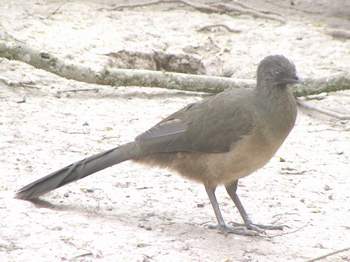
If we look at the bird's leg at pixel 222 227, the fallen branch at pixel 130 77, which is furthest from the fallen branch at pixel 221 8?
the bird's leg at pixel 222 227

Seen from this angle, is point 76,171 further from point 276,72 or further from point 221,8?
point 221,8

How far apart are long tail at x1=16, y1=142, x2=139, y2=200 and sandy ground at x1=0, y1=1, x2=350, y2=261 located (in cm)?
10

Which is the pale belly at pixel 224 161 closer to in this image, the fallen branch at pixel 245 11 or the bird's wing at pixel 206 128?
the bird's wing at pixel 206 128

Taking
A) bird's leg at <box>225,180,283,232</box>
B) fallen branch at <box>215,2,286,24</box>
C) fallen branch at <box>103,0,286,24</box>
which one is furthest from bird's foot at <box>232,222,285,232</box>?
fallen branch at <box>103,0,286,24</box>

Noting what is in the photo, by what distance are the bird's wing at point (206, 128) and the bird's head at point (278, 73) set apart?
Answer: 0.18 meters

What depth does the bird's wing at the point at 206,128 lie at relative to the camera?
5129 mm

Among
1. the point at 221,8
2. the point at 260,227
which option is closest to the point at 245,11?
the point at 221,8

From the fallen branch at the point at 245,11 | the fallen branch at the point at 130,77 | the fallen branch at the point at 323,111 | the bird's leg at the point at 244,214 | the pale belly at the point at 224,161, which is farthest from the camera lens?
the fallen branch at the point at 245,11

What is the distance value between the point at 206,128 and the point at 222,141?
0.15 meters

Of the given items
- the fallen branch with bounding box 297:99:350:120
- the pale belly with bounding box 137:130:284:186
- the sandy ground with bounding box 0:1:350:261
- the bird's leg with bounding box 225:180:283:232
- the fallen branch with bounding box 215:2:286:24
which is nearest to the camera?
the sandy ground with bounding box 0:1:350:261

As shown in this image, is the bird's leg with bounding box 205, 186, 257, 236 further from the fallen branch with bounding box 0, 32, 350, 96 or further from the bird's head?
the fallen branch with bounding box 0, 32, 350, 96

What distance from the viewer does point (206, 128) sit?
5238 mm

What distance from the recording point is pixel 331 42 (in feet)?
32.0

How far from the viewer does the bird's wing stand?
5.13m
